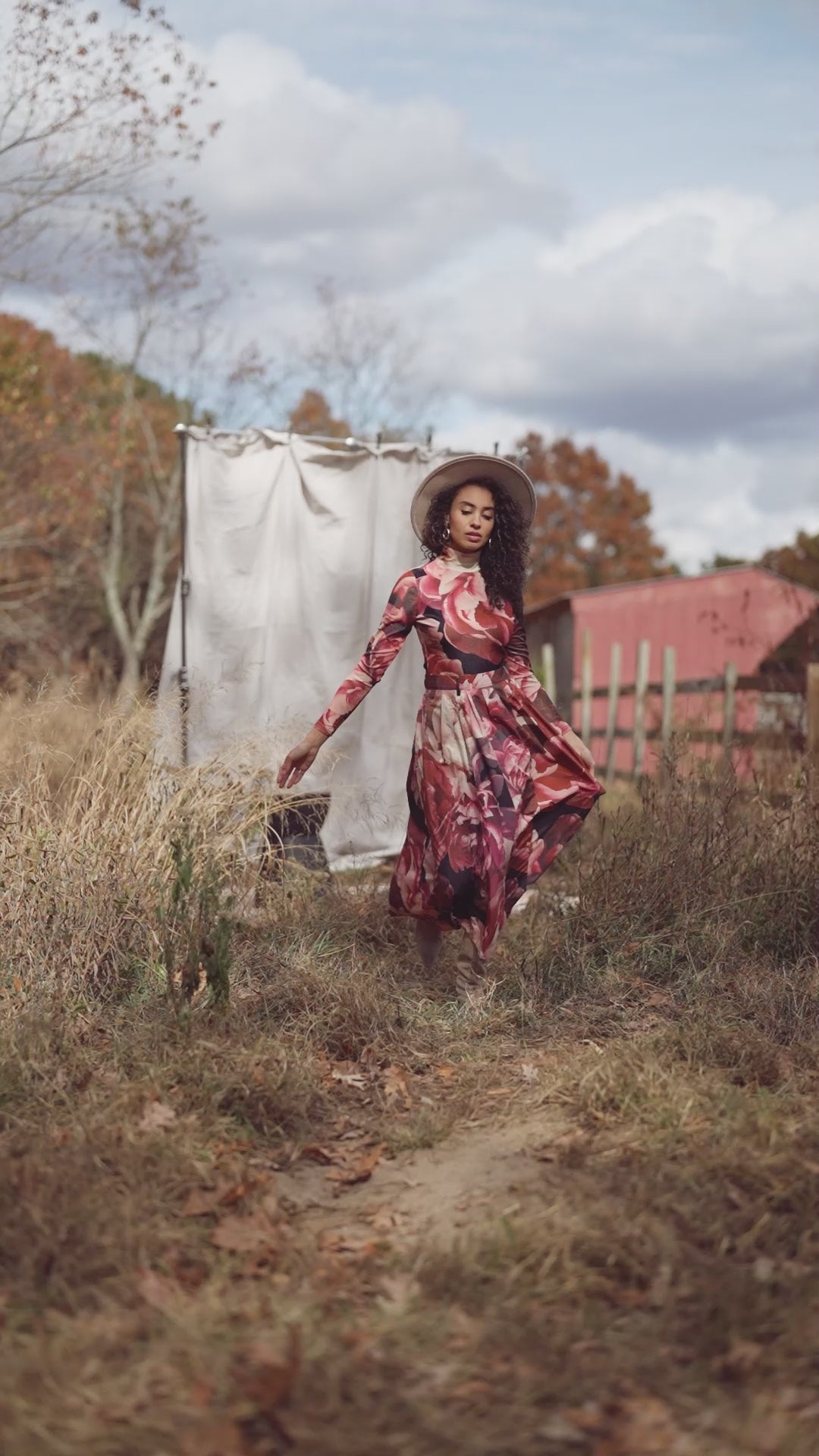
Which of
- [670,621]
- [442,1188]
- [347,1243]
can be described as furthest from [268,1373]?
[670,621]

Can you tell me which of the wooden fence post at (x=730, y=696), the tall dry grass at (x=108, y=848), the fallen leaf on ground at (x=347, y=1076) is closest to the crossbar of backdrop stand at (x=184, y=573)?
the tall dry grass at (x=108, y=848)

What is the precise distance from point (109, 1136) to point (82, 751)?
2.10 m

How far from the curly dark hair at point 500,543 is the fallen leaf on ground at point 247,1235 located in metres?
2.36

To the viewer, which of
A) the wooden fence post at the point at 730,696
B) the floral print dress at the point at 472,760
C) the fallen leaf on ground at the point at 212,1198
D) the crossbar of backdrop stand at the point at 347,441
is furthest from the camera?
the wooden fence post at the point at 730,696

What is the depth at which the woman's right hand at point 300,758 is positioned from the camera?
459cm

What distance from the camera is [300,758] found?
459 cm

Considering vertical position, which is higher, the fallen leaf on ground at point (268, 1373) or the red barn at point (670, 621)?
the red barn at point (670, 621)

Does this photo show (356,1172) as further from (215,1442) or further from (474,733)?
(474,733)

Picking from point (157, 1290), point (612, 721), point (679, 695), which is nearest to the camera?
point (157, 1290)

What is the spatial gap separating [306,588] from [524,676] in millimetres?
3674

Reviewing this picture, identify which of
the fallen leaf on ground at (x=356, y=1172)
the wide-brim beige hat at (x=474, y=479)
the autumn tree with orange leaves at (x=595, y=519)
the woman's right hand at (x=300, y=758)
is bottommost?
the fallen leaf on ground at (x=356, y=1172)

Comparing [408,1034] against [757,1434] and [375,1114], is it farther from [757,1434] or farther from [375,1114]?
[757,1434]

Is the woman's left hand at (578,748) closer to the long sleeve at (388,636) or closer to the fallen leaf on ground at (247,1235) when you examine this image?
the long sleeve at (388,636)

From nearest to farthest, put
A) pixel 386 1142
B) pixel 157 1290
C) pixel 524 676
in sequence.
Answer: pixel 157 1290, pixel 386 1142, pixel 524 676
